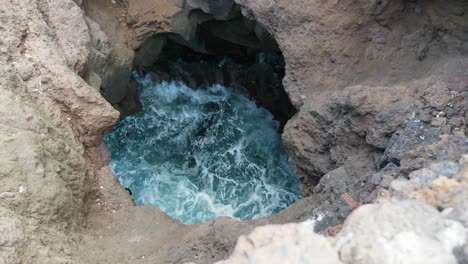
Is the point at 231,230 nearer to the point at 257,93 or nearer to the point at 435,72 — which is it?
the point at 435,72

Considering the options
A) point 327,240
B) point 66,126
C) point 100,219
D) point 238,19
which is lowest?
point 100,219

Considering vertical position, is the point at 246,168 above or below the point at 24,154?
below

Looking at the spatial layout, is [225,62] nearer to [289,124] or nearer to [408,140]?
[289,124]

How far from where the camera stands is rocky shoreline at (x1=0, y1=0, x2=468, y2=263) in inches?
161

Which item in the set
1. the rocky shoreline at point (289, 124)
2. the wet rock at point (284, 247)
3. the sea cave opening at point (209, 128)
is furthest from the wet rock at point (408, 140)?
the sea cave opening at point (209, 128)

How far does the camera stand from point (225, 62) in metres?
9.80

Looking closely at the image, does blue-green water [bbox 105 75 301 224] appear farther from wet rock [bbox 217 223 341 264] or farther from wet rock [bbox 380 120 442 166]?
wet rock [bbox 217 223 341 264]

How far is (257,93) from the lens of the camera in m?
9.48

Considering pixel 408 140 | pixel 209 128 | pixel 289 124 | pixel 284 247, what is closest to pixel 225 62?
pixel 209 128

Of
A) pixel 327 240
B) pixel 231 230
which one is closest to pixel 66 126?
pixel 231 230

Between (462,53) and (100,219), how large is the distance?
13.7ft

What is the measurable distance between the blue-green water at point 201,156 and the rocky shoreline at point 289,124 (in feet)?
6.04

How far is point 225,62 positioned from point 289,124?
13.8 feet

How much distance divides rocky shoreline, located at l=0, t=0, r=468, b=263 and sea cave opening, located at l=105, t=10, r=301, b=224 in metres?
1.86
